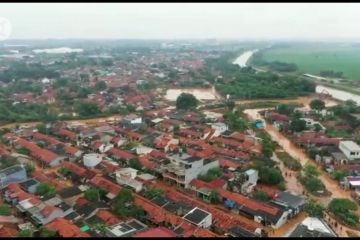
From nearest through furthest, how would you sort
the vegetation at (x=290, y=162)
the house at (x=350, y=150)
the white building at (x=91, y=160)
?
the white building at (x=91, y=160) < the vegetation at (x=290, y=162) < the house at (x=350, y=150)

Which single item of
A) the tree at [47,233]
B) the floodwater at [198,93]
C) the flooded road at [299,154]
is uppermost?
the tree at [47,233]

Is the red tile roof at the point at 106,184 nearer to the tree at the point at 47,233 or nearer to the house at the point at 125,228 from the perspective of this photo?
the house at the point at 125,228

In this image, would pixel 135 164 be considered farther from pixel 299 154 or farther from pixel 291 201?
pixel 299 154

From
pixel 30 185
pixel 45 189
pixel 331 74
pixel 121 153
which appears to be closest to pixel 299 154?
pixel 121 153

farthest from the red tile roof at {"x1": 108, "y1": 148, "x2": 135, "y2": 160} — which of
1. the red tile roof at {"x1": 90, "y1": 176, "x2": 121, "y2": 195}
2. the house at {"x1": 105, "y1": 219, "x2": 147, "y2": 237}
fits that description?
the house at {"x1": 105, "y1": 219, "x2": 147, "y2": 237}

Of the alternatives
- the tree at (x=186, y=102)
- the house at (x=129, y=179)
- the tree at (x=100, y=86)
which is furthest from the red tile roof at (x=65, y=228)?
the tree at (x=100, y=86)

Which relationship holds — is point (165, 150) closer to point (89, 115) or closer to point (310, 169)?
point (310, 169)
